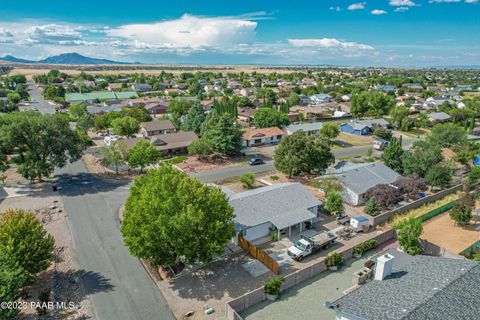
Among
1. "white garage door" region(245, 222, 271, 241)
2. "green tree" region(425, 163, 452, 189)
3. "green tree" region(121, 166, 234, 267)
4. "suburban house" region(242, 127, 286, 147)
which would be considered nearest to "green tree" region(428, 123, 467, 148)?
"green tree" region(425, 163, 452, 189)

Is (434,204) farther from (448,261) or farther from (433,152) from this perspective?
(448,261)

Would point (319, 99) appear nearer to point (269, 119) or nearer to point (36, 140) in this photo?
Answer: point (269, 119)

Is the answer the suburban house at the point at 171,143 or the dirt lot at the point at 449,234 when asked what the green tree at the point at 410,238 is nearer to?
the dirt lot at the point at 449,234

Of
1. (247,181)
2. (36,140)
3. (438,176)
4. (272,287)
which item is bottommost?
(272,287)

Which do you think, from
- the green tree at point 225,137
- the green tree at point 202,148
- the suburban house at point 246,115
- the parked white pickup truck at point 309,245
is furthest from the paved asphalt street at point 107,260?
the suburban house at point 246,115

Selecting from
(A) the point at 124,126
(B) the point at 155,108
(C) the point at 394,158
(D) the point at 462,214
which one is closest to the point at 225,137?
(A) the point at 124,126
